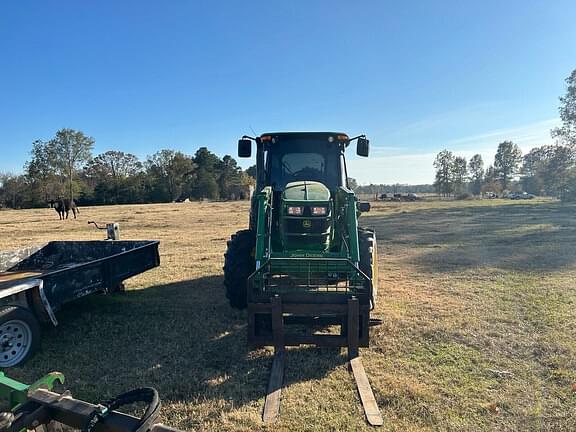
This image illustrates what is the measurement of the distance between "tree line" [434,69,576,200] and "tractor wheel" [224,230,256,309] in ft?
131

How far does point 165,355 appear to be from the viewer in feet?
15.5

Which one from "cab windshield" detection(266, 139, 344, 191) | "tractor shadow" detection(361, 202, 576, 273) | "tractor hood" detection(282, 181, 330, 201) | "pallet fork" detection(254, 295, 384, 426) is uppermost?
"cab windshield" detection(266, 139, 344, 191)

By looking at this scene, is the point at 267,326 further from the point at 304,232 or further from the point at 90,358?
the point at 90,358

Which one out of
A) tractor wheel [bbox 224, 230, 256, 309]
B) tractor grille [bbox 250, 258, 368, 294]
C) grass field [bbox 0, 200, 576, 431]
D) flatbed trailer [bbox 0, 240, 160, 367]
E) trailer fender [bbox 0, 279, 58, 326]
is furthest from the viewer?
tractor wheel [bbox 224, 230, 256, 309]

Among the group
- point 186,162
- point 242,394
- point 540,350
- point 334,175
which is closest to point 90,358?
point 242,394

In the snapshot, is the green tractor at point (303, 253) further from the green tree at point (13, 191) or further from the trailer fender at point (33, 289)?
the green tree at point (13, 191)

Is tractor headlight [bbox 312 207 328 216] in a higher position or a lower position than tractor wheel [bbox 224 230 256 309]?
higher

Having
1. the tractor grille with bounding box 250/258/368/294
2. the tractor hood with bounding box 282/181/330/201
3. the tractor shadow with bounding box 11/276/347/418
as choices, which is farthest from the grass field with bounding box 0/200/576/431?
the tractor hood with bounding box 282/181/330/201

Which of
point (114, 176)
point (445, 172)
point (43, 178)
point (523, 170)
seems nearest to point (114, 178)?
point (114, 176)

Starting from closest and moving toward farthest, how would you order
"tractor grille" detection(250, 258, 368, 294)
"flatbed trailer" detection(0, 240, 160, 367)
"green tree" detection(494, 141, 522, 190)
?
"flatbed trailer" detection(0, 240, 160, 367) → "tractor grille" detection(250, 258, 368, 294) → "green tree" detection(494, 141, 522, 190)

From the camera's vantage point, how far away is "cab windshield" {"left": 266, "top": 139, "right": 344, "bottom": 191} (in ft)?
21.0

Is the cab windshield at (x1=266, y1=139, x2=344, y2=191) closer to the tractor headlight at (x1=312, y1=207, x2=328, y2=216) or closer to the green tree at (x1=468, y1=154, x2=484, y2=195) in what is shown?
the tractor headlight at (x1=312, y1=207, x2=328, y2=216)

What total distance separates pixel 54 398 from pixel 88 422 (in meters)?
0.33

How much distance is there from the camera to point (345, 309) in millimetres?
4430
